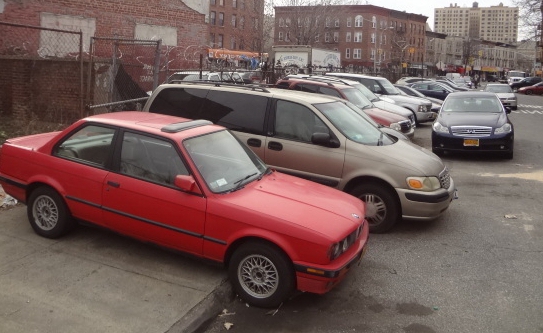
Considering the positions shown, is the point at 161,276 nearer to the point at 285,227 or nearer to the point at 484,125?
the point at 285,227

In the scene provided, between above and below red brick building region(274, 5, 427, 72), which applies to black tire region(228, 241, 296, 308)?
below

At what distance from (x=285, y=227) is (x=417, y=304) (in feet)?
4.93

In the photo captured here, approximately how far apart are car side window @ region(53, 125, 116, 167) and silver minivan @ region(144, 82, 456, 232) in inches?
93.2

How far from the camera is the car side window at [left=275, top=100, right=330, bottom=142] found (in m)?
→ 7.15

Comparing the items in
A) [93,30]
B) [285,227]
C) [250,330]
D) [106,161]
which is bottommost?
[250,330]

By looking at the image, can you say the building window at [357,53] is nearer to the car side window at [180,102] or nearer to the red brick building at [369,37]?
the red brick building at [369,37]

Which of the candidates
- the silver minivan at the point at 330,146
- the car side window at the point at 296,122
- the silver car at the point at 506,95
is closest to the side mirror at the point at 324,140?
the silver minivan at the point at 330,146

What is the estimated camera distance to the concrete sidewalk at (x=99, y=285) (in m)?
4.09

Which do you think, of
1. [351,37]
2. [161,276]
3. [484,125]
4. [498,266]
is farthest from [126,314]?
[351,37]

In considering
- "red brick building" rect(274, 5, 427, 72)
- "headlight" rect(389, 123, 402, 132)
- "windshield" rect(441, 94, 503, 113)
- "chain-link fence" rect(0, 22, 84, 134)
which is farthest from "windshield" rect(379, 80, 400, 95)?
"red brick building" rect(274, 5, 427, 72)

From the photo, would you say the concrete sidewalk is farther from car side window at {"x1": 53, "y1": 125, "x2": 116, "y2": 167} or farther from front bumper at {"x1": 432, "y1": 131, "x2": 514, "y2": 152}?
front bumper at {"x1": 432, "y1": 131, "x2": 514, "y2": 152}

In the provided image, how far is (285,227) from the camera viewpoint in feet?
14.5

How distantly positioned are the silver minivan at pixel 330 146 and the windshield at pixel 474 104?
20.8ft

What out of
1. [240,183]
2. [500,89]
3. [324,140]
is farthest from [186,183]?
[500,89]
